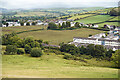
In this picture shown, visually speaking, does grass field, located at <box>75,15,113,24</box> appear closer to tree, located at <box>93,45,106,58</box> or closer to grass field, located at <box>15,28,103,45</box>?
grass field, located at <box>15,28,103,45</box>

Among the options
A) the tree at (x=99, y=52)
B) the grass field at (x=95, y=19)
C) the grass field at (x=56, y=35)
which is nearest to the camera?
the tree at (x=99, y=52)

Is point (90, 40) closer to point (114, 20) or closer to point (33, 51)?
point (33, 51)

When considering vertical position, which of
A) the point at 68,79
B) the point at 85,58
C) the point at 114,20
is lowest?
the point at 85,58

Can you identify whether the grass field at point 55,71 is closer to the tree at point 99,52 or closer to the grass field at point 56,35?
Answer: the tree at point 99,52

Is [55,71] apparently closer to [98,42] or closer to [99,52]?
[99,52]

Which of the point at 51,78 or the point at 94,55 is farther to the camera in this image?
the point at 94,55

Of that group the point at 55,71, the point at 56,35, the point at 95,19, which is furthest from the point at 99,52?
the point at 95,19

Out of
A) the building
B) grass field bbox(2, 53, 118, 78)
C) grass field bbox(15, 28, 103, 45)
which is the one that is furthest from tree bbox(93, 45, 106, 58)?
grass field bbox(15, 28, 103, 45)

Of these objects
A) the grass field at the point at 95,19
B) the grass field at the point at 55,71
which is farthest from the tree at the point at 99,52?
the grass field at the point at 95,19

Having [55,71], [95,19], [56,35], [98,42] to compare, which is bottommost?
[98,42]

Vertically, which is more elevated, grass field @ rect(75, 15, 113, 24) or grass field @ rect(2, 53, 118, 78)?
grass field @ rect(75, 15, 113, 24)

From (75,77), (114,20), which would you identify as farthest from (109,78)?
(114,20)
